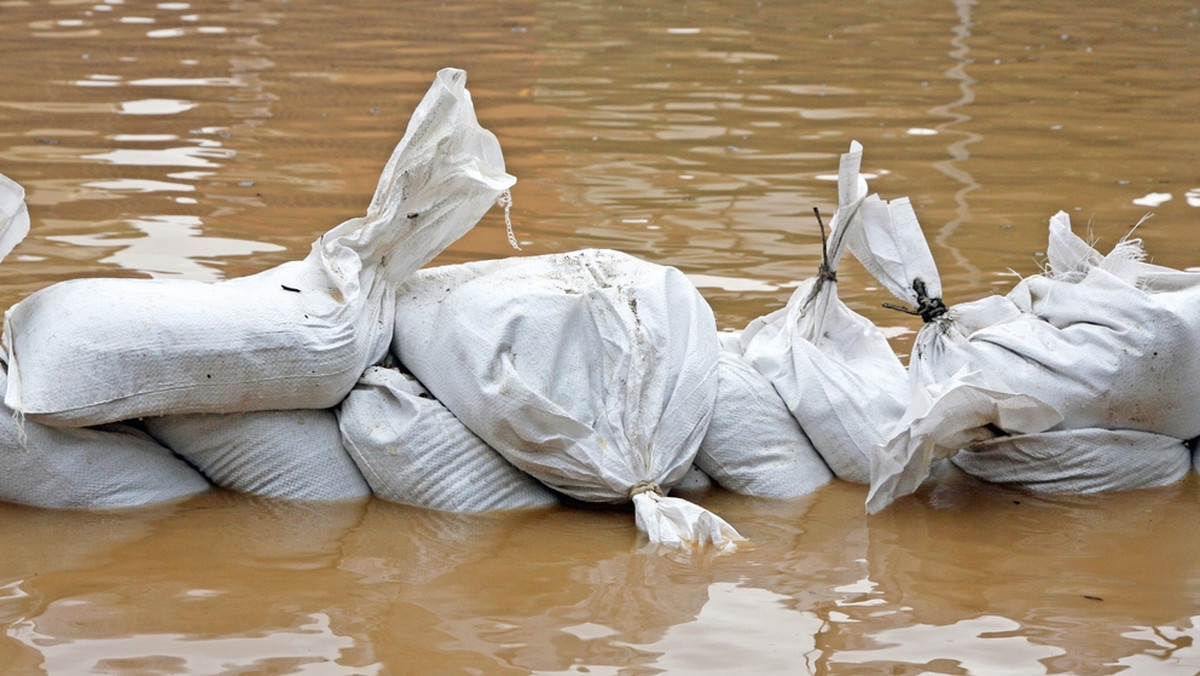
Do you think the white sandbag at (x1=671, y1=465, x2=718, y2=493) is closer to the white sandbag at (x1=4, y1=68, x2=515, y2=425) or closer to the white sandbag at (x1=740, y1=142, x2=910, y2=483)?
the white sandbag at (x1=740, y1=142, x2=910, y2=483)

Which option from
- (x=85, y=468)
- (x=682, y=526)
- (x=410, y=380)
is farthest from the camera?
(x=410, y=380)

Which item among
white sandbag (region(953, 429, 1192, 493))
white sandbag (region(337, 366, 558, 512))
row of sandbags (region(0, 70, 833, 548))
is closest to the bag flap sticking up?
row of sandbags (region(0, 70, 833, 548))

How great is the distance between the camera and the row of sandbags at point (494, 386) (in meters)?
2.68

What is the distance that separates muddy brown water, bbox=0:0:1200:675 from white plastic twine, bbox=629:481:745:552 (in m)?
0.06

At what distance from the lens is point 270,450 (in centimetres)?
285

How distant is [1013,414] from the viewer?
9.25 ft

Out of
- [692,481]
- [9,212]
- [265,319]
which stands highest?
[9,212]

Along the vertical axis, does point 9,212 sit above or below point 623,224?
above

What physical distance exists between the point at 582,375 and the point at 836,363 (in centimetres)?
59

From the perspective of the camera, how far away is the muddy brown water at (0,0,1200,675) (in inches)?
91.3

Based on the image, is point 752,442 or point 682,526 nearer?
point 682,526

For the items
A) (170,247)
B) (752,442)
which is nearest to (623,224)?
(170,247)

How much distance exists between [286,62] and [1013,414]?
23.4 feet

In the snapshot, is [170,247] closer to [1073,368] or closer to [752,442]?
[752,442]
